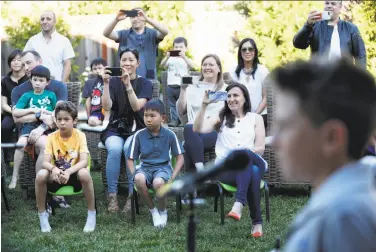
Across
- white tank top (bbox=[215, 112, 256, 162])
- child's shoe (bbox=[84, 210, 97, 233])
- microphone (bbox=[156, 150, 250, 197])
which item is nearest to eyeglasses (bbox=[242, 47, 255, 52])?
white tank top (bbox=[215, 112, 256, 162])

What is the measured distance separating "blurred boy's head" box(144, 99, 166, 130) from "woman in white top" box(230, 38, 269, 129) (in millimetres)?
1290

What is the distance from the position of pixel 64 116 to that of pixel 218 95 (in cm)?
128

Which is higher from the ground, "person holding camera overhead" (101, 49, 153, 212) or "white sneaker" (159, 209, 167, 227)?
"person holding camera overhead" (101, 49, 153, 212)

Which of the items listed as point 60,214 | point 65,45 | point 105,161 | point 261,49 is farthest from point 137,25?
point 261,49

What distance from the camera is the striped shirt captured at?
20.3 feet

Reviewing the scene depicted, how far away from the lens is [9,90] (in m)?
7.96

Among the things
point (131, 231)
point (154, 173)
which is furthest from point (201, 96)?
point (131, 231)

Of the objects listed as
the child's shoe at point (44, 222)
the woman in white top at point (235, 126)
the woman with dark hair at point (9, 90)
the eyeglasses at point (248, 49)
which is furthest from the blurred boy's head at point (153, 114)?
the woman with dark hair at point (9, 90)

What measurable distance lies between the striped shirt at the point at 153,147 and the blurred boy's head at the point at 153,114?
3.3 inches

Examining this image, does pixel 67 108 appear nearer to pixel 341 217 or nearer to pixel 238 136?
pixel 238 136

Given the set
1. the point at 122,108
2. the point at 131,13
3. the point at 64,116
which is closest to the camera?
the point at 64,116

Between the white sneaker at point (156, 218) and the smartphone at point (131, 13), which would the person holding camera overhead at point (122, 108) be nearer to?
the white sneaker at point (156, 218)

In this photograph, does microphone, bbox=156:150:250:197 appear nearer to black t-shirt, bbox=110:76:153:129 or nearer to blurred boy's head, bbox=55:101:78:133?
blurred boy's head, bbox=55:101:78:133

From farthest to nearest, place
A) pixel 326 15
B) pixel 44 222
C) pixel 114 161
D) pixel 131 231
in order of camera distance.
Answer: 1. pixel 326 15
2. pixel 114 161
3. pixel 44 222
4. pixel 131 231
